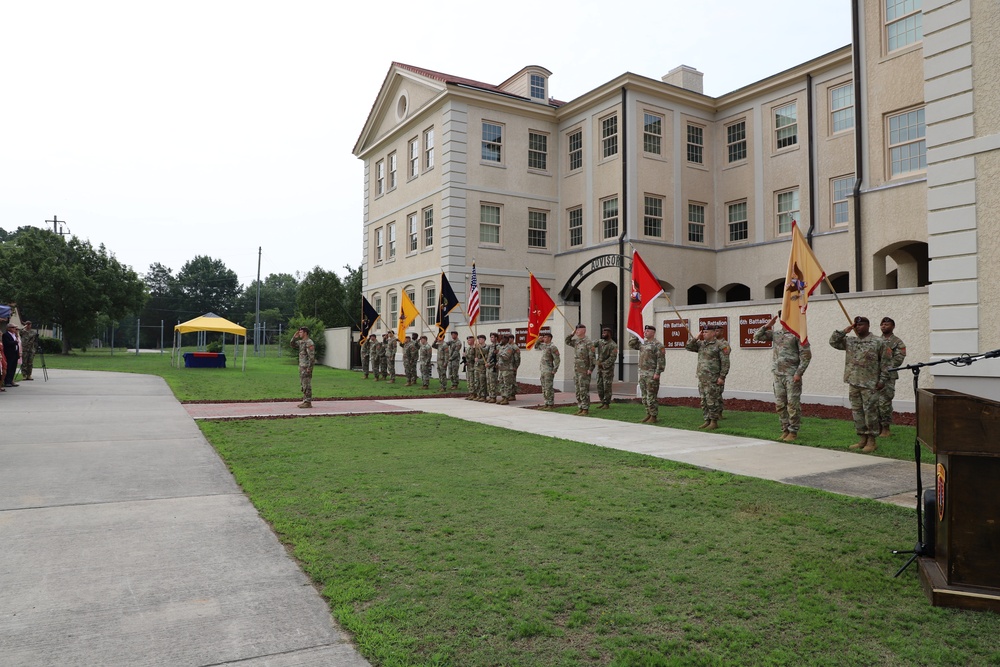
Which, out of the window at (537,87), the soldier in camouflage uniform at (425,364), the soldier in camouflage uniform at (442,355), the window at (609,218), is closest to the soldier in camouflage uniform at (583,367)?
the soldier in camouflage uniform at (442,355)

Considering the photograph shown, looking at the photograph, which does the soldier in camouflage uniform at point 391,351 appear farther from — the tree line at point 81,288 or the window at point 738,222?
the tree line at point 81,288

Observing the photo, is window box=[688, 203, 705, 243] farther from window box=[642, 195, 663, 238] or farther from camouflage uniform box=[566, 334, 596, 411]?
camouflage uniform box=[566, 334, 596, 411]

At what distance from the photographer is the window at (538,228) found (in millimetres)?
30062

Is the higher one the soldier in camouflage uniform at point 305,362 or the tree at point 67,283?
the tree at point 67,283

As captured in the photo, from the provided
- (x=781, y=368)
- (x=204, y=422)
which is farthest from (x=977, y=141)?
(x=204, y=422)

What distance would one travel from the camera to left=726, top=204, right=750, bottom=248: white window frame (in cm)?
2727

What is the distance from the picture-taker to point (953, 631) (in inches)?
147

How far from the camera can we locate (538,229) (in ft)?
99.0

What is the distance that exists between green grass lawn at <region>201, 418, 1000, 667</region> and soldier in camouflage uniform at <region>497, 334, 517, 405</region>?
1025cm

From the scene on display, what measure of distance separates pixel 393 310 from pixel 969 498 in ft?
105

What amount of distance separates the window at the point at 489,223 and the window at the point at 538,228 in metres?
1.55

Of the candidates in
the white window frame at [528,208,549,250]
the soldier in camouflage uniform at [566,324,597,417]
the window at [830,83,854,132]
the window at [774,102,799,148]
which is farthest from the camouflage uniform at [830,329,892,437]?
the white window frame at [528,208,549,250]

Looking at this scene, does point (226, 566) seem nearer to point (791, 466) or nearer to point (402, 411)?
point (791, 466)

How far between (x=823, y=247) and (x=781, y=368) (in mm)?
14458
